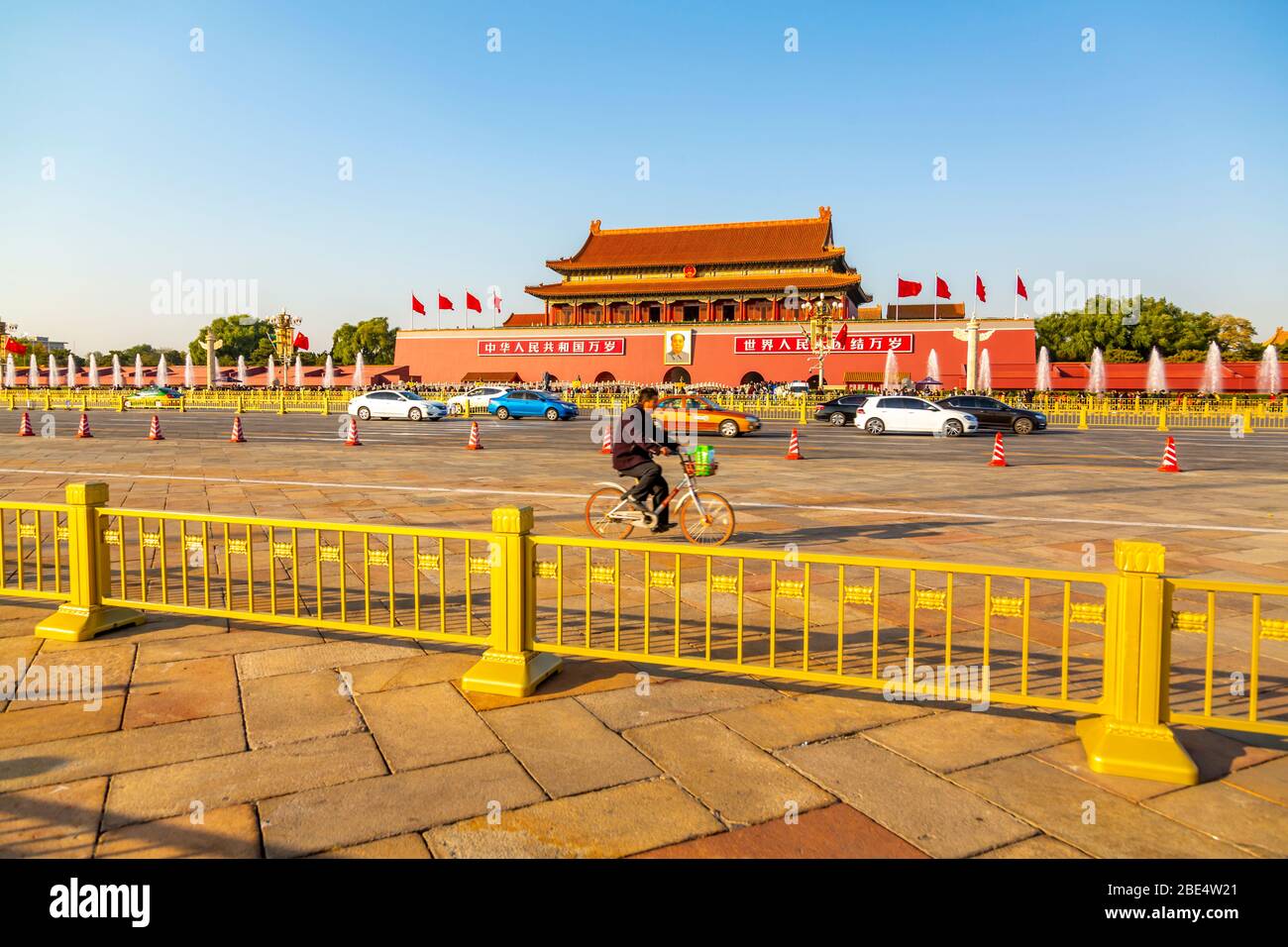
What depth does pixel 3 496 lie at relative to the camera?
11.2 metres

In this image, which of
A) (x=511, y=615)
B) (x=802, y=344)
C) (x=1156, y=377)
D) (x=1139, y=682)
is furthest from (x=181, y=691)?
(x=1156, y=377)

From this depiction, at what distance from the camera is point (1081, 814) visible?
314cm

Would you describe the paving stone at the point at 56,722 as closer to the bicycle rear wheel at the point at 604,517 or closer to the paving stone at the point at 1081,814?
the paving stone at the point at 1081,814

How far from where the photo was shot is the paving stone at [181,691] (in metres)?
4.06

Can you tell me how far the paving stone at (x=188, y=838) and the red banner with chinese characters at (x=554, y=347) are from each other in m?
53.4

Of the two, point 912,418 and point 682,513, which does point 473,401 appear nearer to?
point 912,418

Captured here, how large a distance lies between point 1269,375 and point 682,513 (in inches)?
1897

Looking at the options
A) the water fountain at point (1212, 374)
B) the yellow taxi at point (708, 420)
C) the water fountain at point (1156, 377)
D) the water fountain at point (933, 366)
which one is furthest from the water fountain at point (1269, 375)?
the yellow taxi at point (708, 420)

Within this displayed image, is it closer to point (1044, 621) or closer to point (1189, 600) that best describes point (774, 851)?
point (1044, 621)

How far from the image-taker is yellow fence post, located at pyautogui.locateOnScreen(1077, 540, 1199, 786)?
11.3 feet

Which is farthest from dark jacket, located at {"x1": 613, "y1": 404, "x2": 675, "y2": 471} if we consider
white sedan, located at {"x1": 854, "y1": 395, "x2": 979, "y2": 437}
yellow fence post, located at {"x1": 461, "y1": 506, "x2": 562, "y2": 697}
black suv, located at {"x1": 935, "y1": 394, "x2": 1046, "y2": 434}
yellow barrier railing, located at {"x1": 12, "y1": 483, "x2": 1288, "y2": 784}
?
black suv, located at {"x1": 935, "y1": 394, "x2": 1046, "y2": 434}

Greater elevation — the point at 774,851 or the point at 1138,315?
the point at 1138,315
